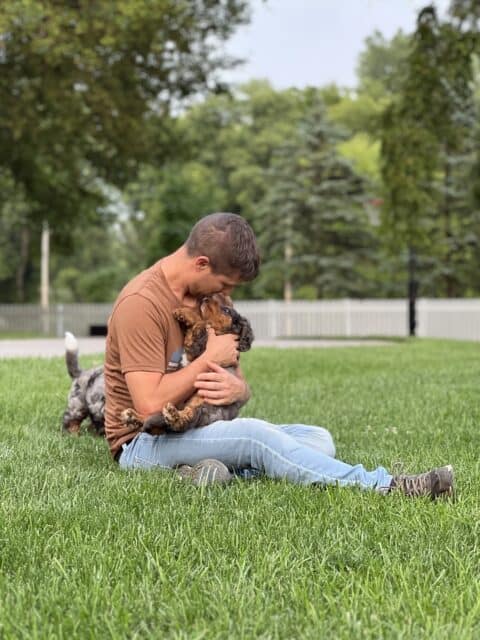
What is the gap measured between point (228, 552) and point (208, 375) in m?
1.17

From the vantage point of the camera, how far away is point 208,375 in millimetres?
3990

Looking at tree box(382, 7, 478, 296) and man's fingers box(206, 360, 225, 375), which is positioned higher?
tree box(382, 7, 478, 296)

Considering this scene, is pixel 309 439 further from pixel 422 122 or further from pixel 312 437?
pixel 422 122

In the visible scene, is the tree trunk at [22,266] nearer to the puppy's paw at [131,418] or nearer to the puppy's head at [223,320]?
the puppy's paw at [131,418]

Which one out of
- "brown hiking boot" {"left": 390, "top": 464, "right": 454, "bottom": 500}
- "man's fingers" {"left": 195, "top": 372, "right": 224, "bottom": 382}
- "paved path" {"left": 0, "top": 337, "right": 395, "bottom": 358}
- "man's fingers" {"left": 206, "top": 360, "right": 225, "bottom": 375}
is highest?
"man's fingers" {"left": 206, "top": 360, "right": 225, "bottom": 375}

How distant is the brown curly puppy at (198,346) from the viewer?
4004mm

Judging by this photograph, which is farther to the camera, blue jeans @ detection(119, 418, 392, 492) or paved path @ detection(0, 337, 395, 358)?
paved path @ detection(0, 337, 395, 358)

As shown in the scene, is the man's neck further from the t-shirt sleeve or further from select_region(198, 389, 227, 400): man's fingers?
select_region(198, 389, 227, 400): man's fingers

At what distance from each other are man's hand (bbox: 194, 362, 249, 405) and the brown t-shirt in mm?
209

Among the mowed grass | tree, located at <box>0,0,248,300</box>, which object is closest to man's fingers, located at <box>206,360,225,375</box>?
the mowed grass

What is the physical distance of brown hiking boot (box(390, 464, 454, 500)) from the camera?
12.4 ft

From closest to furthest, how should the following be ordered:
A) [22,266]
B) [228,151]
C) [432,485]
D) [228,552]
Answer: [228,552]
[432,485]
[22,266]
[228,151]

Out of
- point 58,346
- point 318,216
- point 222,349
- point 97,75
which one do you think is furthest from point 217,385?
point 318,216

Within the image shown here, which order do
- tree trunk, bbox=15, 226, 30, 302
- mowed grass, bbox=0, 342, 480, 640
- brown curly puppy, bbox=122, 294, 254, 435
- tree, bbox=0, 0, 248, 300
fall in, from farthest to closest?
tree trunk, bbox=15, 226, 30, 302 → tree, bbox=0, 0, 248, 300 → brown curly puppy, bbox=122, 294, 254, 435 → mowed grass, bbox=0, 342, 480, 640
